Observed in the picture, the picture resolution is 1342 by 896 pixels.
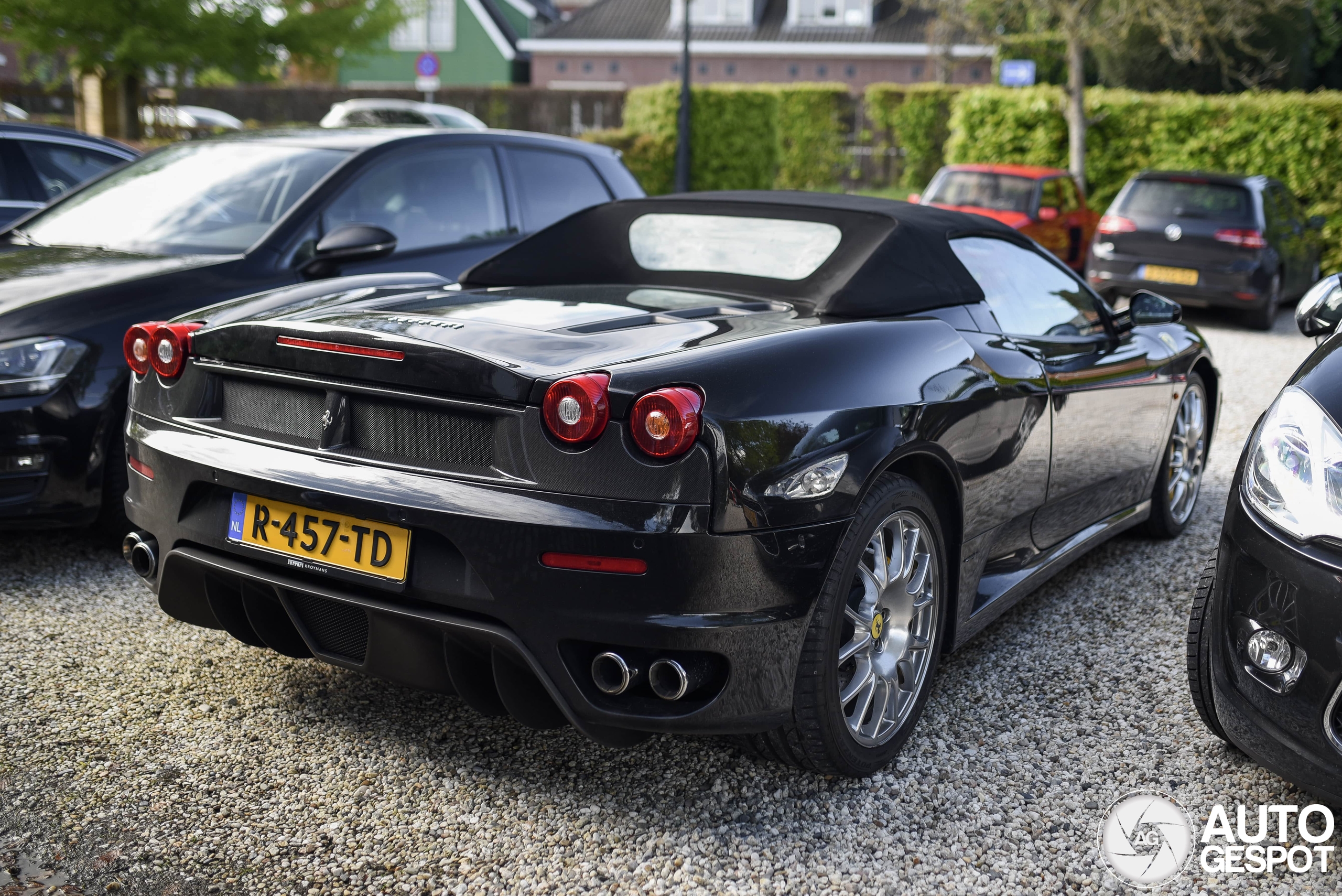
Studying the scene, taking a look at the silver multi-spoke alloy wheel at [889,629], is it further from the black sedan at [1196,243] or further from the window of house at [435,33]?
the window of house at [435,33]

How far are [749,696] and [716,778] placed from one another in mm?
481

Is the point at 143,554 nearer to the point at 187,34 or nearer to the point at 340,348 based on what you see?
the point at 340,348

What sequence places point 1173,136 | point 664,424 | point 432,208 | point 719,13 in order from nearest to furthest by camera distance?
point 664,424
point 432,208
point 1173,136
point 719,13

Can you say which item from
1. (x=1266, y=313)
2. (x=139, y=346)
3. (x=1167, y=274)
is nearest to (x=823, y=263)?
(x=139, y=346)

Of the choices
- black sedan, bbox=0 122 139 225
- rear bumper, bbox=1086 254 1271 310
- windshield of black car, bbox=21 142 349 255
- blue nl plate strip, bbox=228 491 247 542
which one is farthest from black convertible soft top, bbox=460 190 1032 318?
rear bumper, bbox=1086 254 1271 310

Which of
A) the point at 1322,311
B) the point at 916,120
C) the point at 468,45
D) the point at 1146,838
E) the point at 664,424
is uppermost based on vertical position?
the point at 468,45

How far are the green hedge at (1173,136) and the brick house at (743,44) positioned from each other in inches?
953

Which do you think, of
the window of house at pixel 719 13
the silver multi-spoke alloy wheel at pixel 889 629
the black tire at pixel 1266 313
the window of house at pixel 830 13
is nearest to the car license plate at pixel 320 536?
the silver multi-spoke alloy wheel at pixel 889 629

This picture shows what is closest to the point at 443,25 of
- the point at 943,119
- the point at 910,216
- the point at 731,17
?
the point at 731,17

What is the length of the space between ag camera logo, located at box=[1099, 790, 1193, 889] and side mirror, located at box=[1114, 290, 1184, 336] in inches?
78.3

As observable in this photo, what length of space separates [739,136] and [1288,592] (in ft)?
72.3

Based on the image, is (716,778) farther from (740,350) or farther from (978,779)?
(740,350)

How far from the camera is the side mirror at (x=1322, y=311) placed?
12.0ft

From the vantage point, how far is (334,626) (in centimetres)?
276
